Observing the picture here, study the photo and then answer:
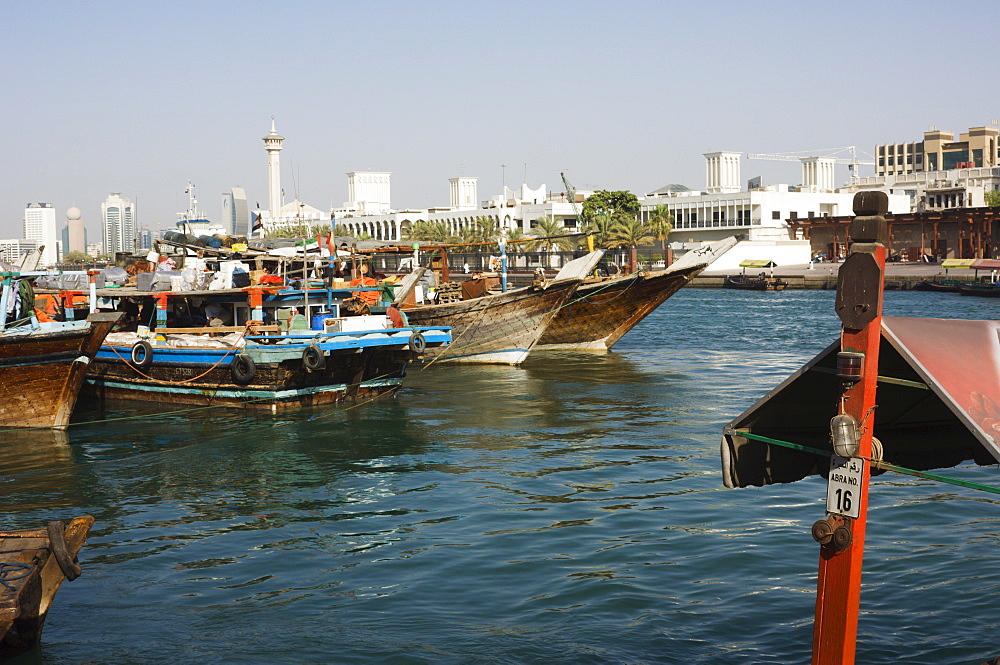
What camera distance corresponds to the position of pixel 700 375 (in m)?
26.2

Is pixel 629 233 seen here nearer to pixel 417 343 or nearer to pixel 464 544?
pixel 417 343

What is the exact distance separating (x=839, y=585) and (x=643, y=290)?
24053 mm

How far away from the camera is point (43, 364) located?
56.3 feet

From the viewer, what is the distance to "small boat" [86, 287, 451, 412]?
62.1 feet

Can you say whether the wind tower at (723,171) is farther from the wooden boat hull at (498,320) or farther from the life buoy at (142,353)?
the life buoy at (142,353)

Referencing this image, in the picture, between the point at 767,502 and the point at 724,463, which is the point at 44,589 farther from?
the point at 767,502

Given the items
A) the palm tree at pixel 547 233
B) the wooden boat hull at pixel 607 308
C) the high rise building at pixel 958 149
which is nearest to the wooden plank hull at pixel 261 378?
the wooden boat hull at pixel 607 308

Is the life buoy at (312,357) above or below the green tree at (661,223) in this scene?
below

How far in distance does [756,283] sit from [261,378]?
193ft

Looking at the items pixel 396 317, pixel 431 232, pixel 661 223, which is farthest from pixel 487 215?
pixel 396 317

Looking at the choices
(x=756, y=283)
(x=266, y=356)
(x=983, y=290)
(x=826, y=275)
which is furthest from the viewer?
(x=826, y=275)

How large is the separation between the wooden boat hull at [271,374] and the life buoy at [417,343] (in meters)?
0.16

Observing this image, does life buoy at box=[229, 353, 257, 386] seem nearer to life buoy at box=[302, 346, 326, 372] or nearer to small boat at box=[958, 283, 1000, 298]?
life buoy at box=[302, 346, 326, 372]

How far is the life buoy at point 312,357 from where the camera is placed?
61.0 feet
